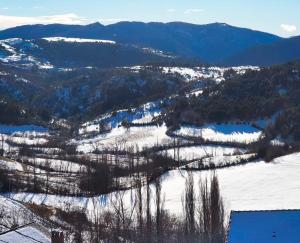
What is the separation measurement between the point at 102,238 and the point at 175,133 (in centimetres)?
11189

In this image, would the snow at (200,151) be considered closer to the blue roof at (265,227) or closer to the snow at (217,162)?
the snow at (217,162)

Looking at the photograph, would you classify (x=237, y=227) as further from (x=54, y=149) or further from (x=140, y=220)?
(x=54, y=149)

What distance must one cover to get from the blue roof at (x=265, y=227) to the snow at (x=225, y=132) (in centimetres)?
10829

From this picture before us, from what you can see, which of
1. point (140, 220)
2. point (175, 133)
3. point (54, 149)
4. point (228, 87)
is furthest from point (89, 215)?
point (228, 87)

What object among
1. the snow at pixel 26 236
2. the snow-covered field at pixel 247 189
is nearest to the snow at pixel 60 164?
the snow-covered field at pixel 247 189

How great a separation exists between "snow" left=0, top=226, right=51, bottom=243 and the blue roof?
1117cm

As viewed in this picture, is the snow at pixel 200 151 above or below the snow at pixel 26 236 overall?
below

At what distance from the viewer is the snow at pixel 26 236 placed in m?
32.1

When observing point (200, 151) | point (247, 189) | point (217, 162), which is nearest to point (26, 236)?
point (247, 189)

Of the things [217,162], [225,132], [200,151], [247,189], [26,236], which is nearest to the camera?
[26,236]

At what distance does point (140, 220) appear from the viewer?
60031 millimetres

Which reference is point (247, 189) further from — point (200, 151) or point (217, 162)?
point (200, 151)

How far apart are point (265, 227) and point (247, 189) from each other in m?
35.6

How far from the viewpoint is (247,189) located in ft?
237
